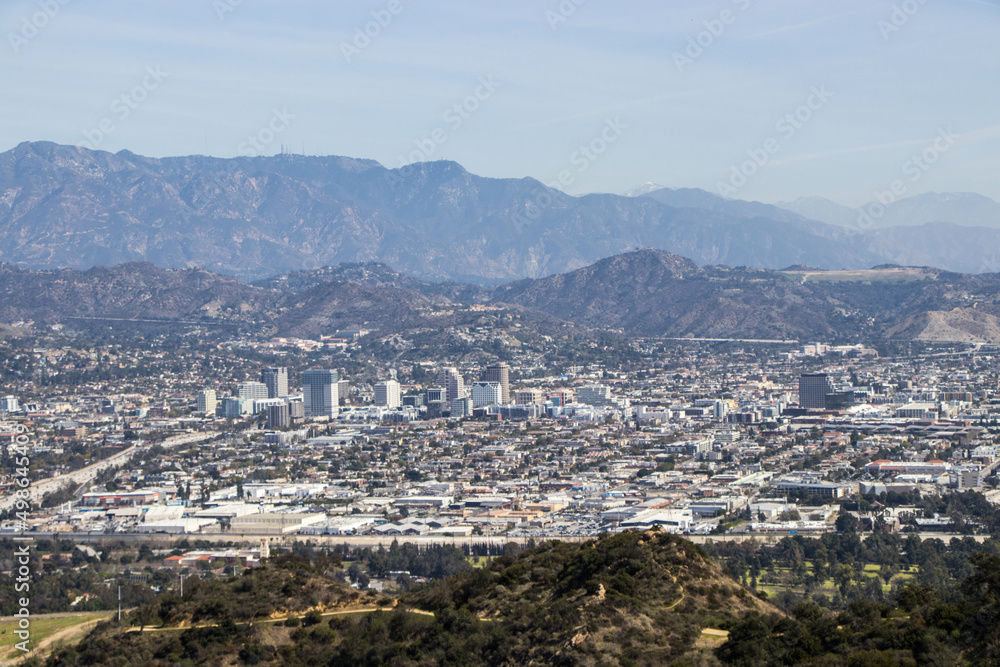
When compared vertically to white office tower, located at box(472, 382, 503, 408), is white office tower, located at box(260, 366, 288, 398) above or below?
above

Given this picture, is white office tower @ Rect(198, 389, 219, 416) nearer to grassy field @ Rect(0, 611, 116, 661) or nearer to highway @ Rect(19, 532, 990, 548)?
highway @ Rect(19, 532, 990, 548)

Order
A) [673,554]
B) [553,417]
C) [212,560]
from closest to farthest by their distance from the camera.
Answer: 1. [673,554]
2. [212,560]
3. [553,417]

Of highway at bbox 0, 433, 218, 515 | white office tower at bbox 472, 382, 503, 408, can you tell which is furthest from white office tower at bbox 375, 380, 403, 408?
highway at bbox 0, 433, 218, 515

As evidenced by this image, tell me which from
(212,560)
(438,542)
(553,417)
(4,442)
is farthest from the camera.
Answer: (553,417)

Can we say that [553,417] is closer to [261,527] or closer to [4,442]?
[4,442]

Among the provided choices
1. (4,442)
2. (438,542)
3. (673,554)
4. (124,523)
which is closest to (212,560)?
(438,542)
